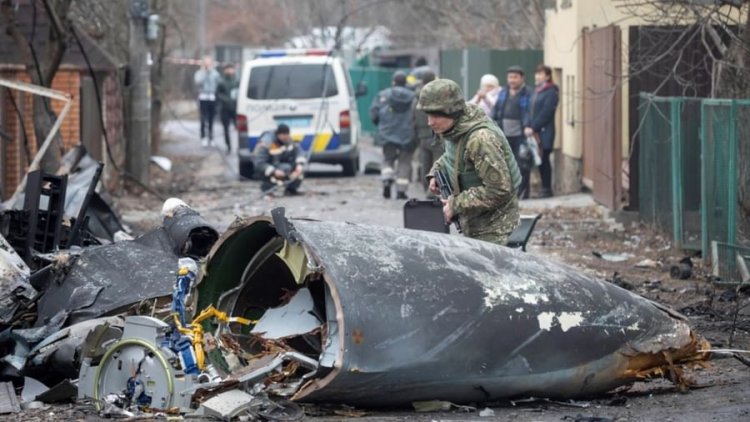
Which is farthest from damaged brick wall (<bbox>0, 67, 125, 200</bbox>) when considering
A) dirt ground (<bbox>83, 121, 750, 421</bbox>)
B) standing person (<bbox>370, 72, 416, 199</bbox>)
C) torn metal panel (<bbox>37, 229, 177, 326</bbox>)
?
torn metal panel (<bbox>37, 229, 177, 326</bbox>)

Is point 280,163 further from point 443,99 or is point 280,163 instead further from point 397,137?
point 443,99

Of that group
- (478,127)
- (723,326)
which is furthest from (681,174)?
(478,127)

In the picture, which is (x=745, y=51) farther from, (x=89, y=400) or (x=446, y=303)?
(x=89, y=400)

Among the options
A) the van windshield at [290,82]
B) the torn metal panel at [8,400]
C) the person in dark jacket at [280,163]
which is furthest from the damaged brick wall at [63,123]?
the torn metal panel at [8,400]

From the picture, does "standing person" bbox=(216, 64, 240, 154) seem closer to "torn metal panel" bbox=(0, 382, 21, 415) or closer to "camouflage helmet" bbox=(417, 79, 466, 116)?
"camouflage helmet" bbox=(417, 79, 466, 116)

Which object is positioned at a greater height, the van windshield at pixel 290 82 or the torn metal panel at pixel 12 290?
the van windshield at pixel 290 82

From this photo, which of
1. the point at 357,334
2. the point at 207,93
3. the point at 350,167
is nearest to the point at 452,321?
the point at 357,334

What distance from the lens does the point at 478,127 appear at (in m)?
7.90

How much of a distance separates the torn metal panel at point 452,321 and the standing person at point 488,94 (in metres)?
10.6

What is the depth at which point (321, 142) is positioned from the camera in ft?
76.4

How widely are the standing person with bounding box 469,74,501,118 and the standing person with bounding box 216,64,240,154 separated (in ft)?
40.8

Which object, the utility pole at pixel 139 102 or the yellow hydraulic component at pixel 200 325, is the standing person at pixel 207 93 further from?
the yellow hydraulic component at pixel 200 325

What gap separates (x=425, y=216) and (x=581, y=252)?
495 centimetres

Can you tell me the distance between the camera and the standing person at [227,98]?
29962 millimetres
